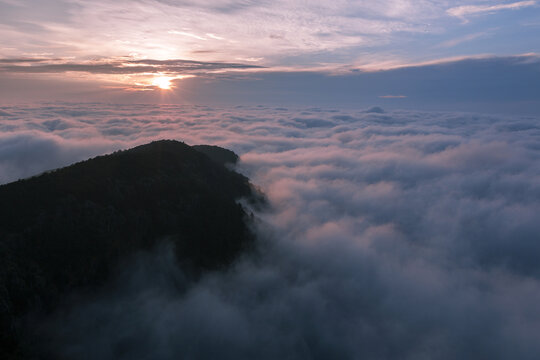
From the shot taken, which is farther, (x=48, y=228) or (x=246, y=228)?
(x=246, y=228)

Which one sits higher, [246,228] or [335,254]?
[246,228]

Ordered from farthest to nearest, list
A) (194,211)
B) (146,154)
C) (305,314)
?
(146,154) < (194,211) < (305,314)

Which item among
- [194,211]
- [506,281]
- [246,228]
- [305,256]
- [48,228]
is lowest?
[506,281]

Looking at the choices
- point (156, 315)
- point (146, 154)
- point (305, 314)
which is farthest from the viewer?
point (146, 154)

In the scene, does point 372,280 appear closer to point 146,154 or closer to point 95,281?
point 95,281

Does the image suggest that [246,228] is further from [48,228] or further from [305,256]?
[48,228]

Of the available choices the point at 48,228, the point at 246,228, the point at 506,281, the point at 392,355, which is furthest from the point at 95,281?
the point at 506,281
